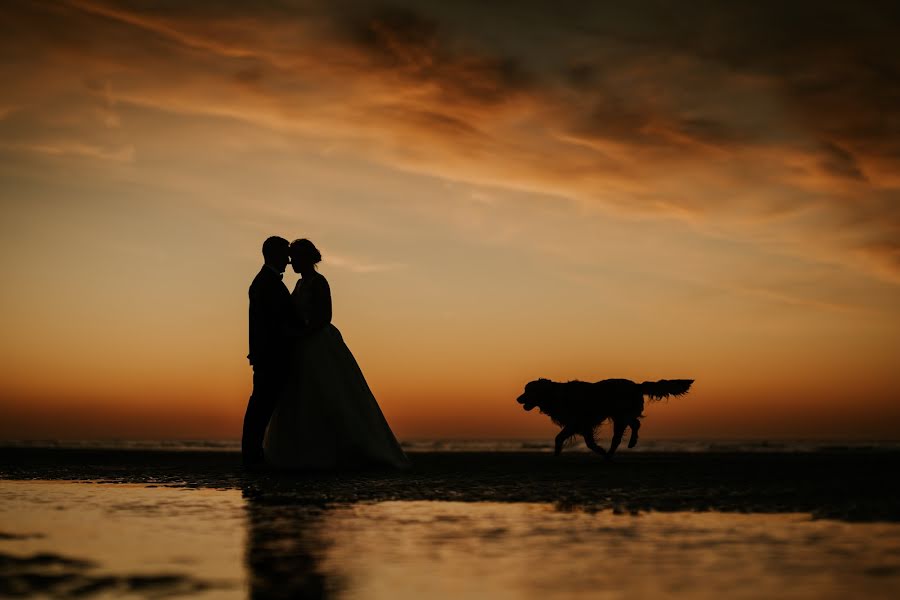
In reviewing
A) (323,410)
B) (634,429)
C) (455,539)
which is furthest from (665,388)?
(455,539)

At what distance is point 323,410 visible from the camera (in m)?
11.3

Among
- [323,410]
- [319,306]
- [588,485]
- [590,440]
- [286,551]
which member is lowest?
[286,551]

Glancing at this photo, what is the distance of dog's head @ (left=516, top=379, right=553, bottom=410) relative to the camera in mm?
15297

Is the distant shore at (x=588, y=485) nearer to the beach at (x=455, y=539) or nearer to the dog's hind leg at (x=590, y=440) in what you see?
the beach at (x=455, y=539)

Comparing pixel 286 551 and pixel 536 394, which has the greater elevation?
pixel 536 394

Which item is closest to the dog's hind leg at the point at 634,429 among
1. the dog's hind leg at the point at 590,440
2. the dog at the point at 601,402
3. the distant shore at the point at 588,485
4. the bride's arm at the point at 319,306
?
the dog at the point at 601,402

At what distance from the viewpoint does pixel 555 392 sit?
1521 cm

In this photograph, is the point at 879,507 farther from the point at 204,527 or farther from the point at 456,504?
the point at 204,527

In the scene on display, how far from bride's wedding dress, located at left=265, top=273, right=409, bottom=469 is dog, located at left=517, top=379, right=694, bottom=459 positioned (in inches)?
157

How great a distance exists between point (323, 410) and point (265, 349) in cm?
97

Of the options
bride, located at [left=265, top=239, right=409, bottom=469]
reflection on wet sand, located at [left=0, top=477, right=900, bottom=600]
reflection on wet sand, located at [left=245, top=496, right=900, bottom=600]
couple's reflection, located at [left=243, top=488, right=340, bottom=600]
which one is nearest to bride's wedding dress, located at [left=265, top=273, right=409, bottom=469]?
bride, located at [left=265, top=239, right=409, bottom=469]

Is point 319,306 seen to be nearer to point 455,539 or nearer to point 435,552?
point 455,539

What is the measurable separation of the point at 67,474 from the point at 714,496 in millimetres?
7291

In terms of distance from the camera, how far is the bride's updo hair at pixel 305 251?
11727mm
